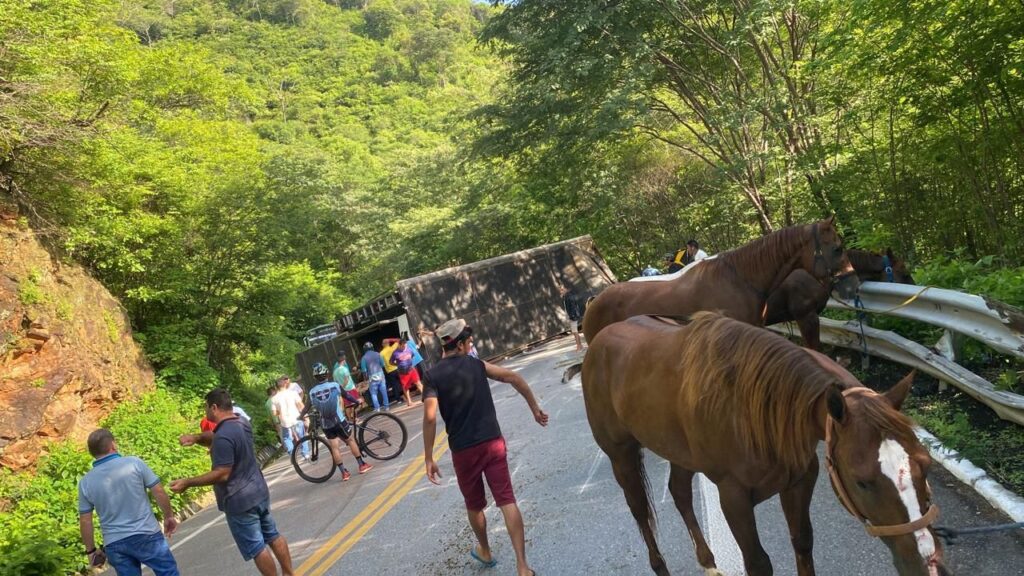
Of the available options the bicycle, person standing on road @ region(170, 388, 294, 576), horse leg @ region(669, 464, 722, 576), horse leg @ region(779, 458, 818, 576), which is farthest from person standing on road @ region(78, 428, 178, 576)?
horse leg @ region(779, 458, 818, 576)

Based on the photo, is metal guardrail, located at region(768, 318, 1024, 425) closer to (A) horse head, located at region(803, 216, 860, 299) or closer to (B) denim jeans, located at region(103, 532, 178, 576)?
(A) horse head, located at region(803, 216, 860, 299)

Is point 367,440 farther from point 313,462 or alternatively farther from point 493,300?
point 493,300

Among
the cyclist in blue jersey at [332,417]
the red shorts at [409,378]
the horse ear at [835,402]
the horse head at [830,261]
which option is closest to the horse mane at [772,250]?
the horse head at [830,261]

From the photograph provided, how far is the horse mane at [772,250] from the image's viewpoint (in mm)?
6047

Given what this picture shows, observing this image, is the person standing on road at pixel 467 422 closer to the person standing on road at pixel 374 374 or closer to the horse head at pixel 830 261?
the horse head at pixel 830 261

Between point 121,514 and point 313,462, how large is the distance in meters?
4.81

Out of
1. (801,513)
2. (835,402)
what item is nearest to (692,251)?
(801,513)

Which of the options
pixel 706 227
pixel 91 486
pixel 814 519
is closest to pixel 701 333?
pixel 814 519

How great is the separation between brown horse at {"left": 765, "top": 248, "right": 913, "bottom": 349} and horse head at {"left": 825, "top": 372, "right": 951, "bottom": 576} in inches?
164

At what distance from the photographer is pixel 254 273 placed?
1719 centimetres

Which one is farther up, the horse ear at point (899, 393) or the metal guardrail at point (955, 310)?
the horse ear at point (899, 393)

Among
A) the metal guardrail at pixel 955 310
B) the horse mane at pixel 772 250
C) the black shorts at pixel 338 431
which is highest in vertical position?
the horse mane at pixel 772 250

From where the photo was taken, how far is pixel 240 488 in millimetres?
5023

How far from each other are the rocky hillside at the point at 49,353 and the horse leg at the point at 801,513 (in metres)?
10.8
